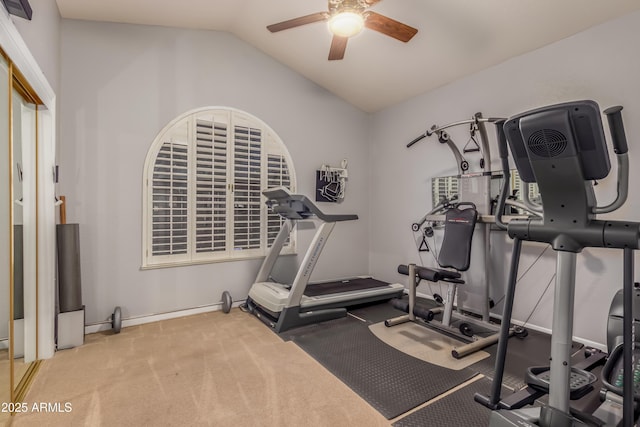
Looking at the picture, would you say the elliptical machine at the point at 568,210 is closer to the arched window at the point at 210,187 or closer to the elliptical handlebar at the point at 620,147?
the elliptical handlebar at the point at 620,147

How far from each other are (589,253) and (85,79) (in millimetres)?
5093

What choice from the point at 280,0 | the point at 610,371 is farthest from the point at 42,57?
the point at 610,371

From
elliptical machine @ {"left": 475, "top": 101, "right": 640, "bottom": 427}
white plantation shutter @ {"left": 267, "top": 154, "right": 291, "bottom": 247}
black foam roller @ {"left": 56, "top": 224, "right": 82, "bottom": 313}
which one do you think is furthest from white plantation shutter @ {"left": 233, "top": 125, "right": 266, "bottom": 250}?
elliptical machine @ {"left": 475, "top": 101, "right": 640, "bottom": 427}

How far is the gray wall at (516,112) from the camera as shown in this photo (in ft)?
8.56

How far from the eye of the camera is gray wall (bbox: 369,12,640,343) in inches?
103

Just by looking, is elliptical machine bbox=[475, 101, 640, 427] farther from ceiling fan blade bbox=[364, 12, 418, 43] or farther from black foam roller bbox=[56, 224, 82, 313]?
black foam roller bbox=[56, 224, 82, 313]

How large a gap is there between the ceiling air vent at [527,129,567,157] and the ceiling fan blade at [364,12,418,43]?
1647 millimetres

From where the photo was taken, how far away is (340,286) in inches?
167

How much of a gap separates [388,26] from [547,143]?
180 cm

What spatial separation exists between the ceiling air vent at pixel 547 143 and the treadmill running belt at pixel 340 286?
2.80 metres

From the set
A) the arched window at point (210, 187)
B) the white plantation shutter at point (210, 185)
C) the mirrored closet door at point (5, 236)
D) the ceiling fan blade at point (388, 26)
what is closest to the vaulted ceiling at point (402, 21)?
the ceiling fan blade at point (388, 26)

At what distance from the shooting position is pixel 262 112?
4094mm

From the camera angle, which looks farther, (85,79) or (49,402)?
(85,79)

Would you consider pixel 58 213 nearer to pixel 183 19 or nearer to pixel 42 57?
pixel 42 57
